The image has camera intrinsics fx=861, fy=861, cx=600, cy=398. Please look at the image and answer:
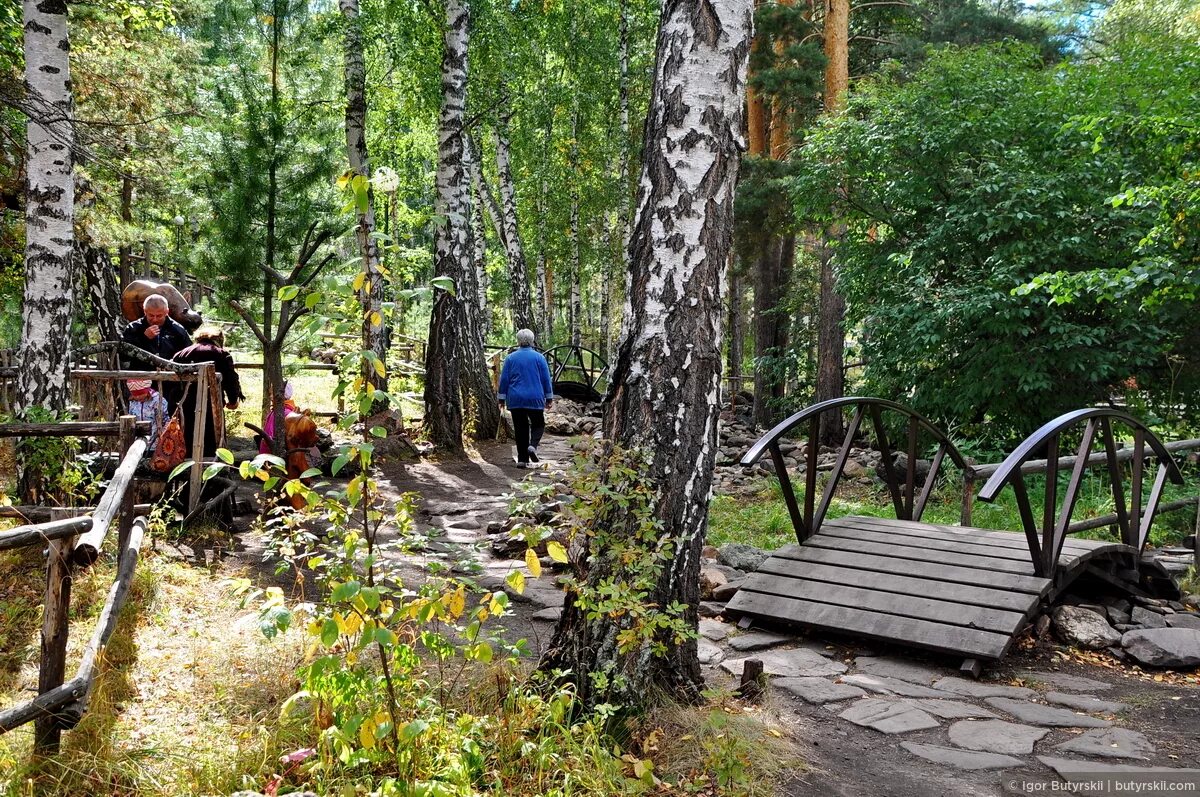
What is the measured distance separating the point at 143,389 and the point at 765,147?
44.8ft

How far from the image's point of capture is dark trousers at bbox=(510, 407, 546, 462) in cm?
1048

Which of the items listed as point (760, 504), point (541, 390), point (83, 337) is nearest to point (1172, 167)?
point (760, 504)

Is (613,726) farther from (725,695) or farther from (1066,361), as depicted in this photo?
(1066,361)

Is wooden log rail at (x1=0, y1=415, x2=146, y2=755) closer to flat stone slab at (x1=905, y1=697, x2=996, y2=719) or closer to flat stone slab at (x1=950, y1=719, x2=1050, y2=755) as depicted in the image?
flat stone slab at (x1=950, y1=719, x2=1050, y2=755)

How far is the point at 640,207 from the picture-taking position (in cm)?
376

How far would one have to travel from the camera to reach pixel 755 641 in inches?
207

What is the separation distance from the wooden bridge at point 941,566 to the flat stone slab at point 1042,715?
352mm

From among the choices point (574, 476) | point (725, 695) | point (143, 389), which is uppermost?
point (143, 389)

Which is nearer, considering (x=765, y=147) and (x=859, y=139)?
(x=859, y=139)

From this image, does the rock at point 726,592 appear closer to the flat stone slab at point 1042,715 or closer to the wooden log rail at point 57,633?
the flat stone slab at point 1042,715

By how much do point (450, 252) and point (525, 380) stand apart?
7.06 ft

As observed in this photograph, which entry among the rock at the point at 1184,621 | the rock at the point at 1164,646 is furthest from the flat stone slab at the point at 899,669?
the rock at the point at 1184,621

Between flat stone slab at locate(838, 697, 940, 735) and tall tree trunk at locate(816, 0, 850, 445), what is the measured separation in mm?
10712

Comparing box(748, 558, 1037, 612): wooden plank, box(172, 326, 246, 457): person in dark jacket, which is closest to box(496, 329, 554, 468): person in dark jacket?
box(172, 326, 246, 457): person in dark jacket
